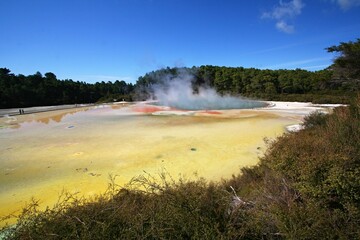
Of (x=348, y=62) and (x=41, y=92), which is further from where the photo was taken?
(x=41, y=92)

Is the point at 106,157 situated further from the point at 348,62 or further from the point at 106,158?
the point at 348,62

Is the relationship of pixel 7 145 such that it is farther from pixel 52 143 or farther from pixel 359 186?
pixel 359 186

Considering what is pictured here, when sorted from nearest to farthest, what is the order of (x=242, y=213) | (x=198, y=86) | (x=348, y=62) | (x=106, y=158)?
(x=242, y=213) < (x=106, y=158) < (x=348, y=62) < (x=198, y=86)

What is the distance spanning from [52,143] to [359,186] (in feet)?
38.4

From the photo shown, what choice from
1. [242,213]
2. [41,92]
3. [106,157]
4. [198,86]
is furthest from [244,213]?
[198,86]

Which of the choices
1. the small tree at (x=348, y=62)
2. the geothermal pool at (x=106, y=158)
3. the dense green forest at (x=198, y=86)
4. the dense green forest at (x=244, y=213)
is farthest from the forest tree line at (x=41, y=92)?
the dense green forest at (x=244, y=213)

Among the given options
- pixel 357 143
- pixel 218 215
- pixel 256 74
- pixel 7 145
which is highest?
pixel 256 74

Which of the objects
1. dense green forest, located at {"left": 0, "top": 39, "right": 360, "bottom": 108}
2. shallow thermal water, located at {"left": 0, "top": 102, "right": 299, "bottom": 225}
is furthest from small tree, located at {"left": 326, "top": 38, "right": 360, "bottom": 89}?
dense green forest, located at {"left": 0, "top": 39, "right": 360, "bottom": 108}

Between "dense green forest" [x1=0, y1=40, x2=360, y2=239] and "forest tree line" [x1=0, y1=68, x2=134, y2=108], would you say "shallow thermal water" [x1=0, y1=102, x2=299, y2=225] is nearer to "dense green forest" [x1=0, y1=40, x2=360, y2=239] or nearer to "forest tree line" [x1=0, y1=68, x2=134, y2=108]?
"dense green forest" [x1=0, y1=40, x2=360, y2=239]

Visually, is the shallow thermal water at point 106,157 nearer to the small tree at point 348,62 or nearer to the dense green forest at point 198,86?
the small tree at point 348,62

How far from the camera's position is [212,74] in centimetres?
5519

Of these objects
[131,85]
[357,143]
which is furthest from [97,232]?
[131,85]

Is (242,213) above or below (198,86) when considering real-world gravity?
below

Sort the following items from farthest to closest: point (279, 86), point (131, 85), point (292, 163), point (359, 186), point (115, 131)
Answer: point (131, 85) → point (279, 86) → point (115, 131) → point (292, 163) → point (359, 186)
